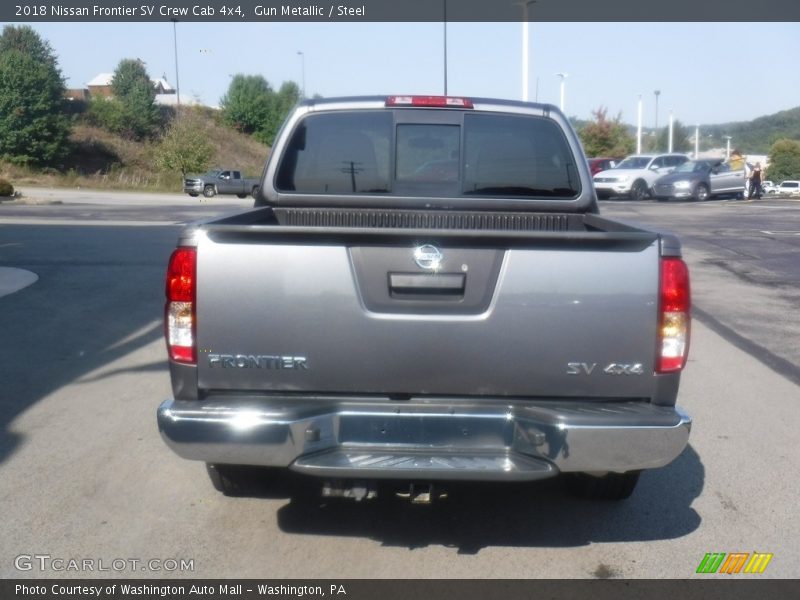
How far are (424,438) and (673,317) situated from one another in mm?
1156

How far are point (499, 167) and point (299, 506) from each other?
7.26 ft

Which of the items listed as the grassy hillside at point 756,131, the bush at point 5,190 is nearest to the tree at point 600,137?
the bush at point 5,190

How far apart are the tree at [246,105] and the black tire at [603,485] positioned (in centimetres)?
7995

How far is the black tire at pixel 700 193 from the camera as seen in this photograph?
32844mm

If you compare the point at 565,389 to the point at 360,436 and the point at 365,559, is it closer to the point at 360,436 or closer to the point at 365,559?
the point at 360,436

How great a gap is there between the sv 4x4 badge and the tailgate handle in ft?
1.82

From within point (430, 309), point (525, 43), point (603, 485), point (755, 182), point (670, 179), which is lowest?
point (603, 485)

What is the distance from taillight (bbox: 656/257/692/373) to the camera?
3.91 m

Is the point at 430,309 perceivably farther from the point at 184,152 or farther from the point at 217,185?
the point at 184,152

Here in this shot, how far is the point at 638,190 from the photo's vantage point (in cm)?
3400

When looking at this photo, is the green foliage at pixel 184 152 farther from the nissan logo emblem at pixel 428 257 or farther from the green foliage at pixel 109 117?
the nissan logo emblem at pixel 428 257

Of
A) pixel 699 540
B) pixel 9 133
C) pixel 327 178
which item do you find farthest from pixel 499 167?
pixel 9 133
